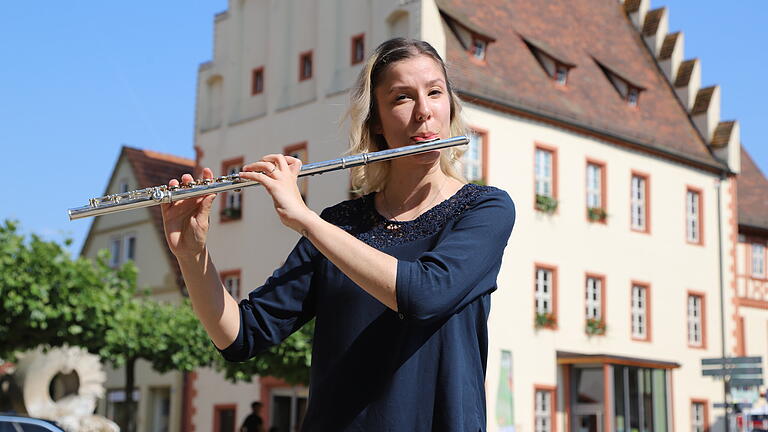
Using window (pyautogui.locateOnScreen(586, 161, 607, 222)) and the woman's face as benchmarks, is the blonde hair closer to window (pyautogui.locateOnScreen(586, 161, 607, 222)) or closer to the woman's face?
the woman's face

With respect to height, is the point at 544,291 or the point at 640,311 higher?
the point at 544,291

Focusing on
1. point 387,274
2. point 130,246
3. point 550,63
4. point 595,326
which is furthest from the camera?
point 130,246

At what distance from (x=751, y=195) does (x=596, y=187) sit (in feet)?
33.3

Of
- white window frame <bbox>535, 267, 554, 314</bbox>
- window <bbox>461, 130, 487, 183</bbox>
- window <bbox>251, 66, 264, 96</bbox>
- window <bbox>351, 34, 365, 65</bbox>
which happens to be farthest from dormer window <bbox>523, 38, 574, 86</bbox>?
window <bbox>251, 66, 264, 96</bbox>

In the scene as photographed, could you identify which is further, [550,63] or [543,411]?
[550,63]

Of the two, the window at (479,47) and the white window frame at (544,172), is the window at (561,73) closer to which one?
the white window frame at (544,172)

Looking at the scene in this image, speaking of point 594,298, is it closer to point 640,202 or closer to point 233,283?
point 640,202

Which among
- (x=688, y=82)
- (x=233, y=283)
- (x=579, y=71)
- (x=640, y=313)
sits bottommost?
(x=640, y=313)

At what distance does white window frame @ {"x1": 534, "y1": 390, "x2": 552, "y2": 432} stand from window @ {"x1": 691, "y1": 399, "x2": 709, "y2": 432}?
18.7 ft

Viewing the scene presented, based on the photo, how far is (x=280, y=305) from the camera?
8.58 feet

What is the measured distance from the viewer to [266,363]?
24656mm

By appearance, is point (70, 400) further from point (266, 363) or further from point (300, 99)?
point (300, 99)

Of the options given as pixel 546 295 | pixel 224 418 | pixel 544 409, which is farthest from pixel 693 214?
pixel 224 418

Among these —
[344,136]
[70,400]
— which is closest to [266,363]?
[70,400]
